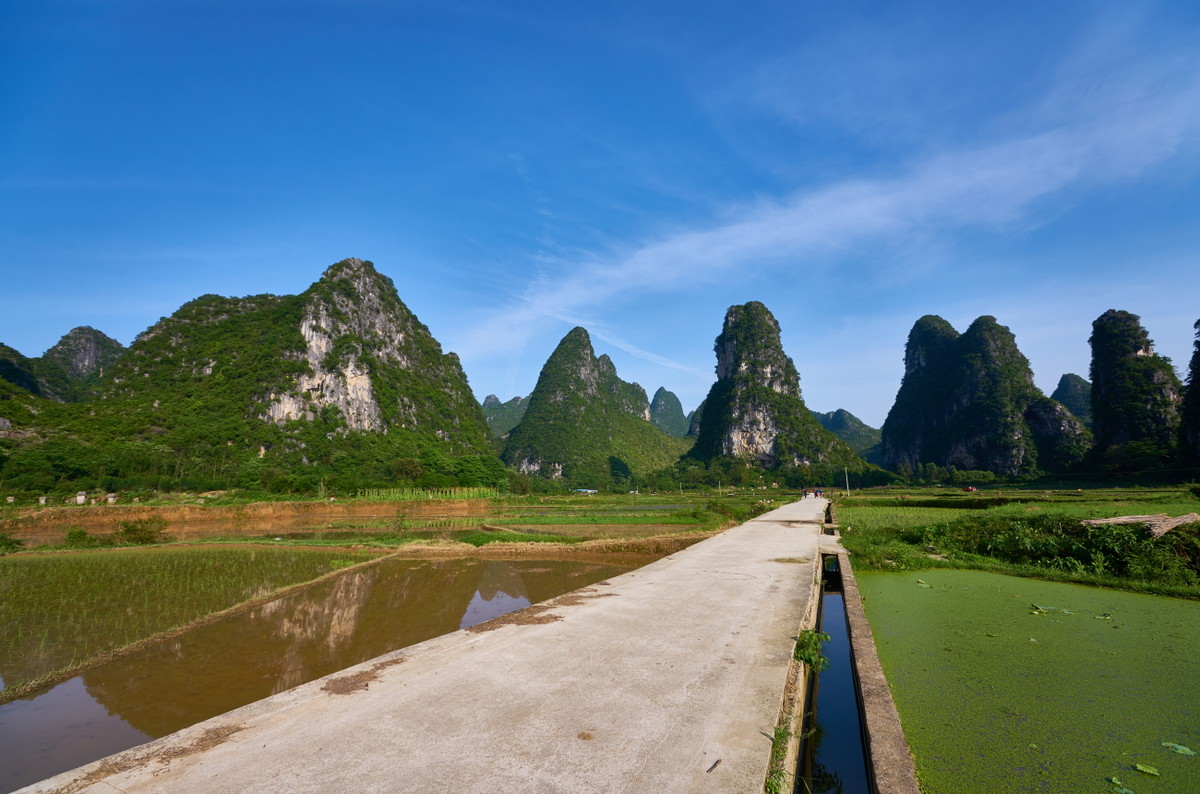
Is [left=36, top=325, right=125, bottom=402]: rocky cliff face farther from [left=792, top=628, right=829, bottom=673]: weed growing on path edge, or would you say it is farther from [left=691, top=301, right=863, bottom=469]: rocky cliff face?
[left=792, top=628, right=829, bottom=673]: weed growing on path edge

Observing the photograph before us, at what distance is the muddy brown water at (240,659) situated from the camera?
4.74 m

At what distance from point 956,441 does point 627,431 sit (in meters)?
62.7

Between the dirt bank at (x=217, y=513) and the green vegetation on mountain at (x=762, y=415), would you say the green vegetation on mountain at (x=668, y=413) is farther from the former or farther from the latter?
the dirt bank at (x=217, y=513)

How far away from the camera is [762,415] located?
8275 cm

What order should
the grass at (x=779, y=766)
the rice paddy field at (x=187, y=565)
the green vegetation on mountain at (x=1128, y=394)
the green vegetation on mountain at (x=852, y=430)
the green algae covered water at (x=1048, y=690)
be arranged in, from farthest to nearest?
the green vegetation on mountain at (x=852, y=430) < the green vegetation on mountain at (x=1128, y=394) < the rice paddy field at (x=187, y=565) < the green algae covered water at (x=1048, y=690) < the grass at (x=779, y=766)

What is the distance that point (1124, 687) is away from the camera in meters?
3.67

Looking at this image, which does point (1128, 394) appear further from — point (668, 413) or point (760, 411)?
point (668, 413)

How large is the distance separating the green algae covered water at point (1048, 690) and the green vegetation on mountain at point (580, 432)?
3051 inches

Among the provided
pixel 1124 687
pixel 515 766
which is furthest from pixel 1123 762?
pixel 515 766

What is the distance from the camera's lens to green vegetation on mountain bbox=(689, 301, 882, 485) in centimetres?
7819

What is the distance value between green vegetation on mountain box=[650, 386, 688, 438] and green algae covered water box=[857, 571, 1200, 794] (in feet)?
550

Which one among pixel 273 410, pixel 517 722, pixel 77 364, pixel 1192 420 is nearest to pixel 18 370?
pixel 77 364

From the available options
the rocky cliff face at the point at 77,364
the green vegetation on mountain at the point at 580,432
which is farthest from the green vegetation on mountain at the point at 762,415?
the rocky cliff face at the point at 77,364

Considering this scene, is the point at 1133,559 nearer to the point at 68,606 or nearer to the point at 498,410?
the point at 68,606
